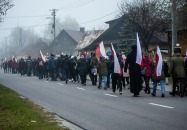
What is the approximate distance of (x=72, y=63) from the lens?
26.0 metres

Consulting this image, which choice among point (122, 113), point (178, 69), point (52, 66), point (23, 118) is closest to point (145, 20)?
point (52, 66)

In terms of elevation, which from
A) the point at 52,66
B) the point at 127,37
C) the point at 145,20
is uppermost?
the point at 145,20

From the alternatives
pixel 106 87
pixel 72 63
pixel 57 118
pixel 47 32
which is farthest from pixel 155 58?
pixel 47 32

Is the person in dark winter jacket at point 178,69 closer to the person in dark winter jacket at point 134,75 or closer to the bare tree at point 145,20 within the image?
the person in dark winter jacket at point 134,75

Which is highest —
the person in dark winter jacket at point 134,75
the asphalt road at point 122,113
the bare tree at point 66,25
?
the bare tree at point 66,25

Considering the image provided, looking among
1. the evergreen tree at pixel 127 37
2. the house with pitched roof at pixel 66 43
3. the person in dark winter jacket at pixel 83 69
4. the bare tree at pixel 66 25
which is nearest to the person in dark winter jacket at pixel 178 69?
the person in dark winter jacket at pixel 83 69

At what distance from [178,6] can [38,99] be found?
11.5 m

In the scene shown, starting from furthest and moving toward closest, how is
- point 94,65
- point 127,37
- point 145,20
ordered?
point 127,37, point 145,20, point 94,65

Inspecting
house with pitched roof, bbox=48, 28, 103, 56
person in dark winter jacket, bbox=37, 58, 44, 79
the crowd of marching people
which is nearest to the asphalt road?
the crowd of marching people

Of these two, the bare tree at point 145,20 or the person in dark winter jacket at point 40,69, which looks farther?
the bare tree at point 145,20

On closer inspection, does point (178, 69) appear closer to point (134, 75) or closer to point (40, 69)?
point (134, 75)

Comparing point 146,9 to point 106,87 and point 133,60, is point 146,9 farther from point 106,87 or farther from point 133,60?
point 133,60

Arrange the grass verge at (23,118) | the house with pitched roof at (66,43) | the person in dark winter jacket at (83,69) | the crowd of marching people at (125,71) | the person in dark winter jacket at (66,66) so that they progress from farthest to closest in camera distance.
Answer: the house with pitched roof at (66,43) → the person in dark winter jacket at (66,66) → the person in dark winter jacket at (83,69) → the crowd of marching people at (125,71) → the grass verge at (23,118)

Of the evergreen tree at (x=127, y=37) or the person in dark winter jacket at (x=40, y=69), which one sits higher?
the evergreen tree at (x=127, y=37)
